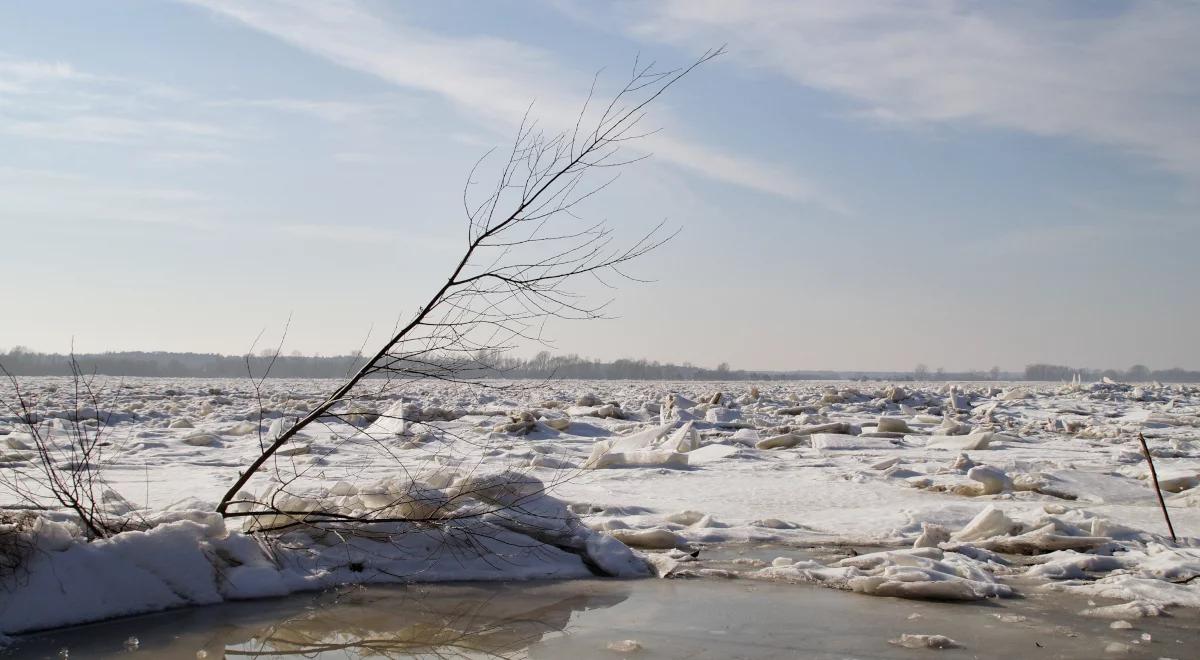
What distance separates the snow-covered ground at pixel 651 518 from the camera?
11.8 feet

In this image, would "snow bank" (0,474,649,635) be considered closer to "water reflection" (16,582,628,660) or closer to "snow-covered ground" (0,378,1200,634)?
"snow-covered ground" (0,378,1200,634)

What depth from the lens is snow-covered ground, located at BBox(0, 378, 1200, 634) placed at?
3604 millimetres

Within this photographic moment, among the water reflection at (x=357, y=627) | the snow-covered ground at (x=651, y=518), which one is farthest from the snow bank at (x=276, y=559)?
the water reflection at (x=357, y=627)

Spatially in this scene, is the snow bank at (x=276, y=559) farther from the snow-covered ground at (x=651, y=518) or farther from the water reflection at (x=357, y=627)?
the water reflection at (x=357, y=627)

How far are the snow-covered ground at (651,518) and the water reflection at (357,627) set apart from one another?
178 mm

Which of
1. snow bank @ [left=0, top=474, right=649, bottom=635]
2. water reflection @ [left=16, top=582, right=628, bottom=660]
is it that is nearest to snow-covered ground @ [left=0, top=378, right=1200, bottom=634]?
snow bank @ [left=0, top=474, right=649, bottom=635]

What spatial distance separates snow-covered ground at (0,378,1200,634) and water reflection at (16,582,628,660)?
0.18m

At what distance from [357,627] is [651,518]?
2577mm

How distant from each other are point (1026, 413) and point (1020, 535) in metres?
12.8

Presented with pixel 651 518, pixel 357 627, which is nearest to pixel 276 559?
pixel 357 627

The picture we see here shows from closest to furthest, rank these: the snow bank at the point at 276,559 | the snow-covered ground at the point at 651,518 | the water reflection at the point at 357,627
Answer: the water reflection at the point at 357,627
the snow bank at the point at 276,559
the snow-covered ground at the point at 651,518

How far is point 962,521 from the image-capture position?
17.4 feet

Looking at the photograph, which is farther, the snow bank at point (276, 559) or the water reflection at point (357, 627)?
the snow bank at point (276, 559)

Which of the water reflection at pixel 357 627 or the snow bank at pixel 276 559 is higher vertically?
the snow bank at pixel 276 559
